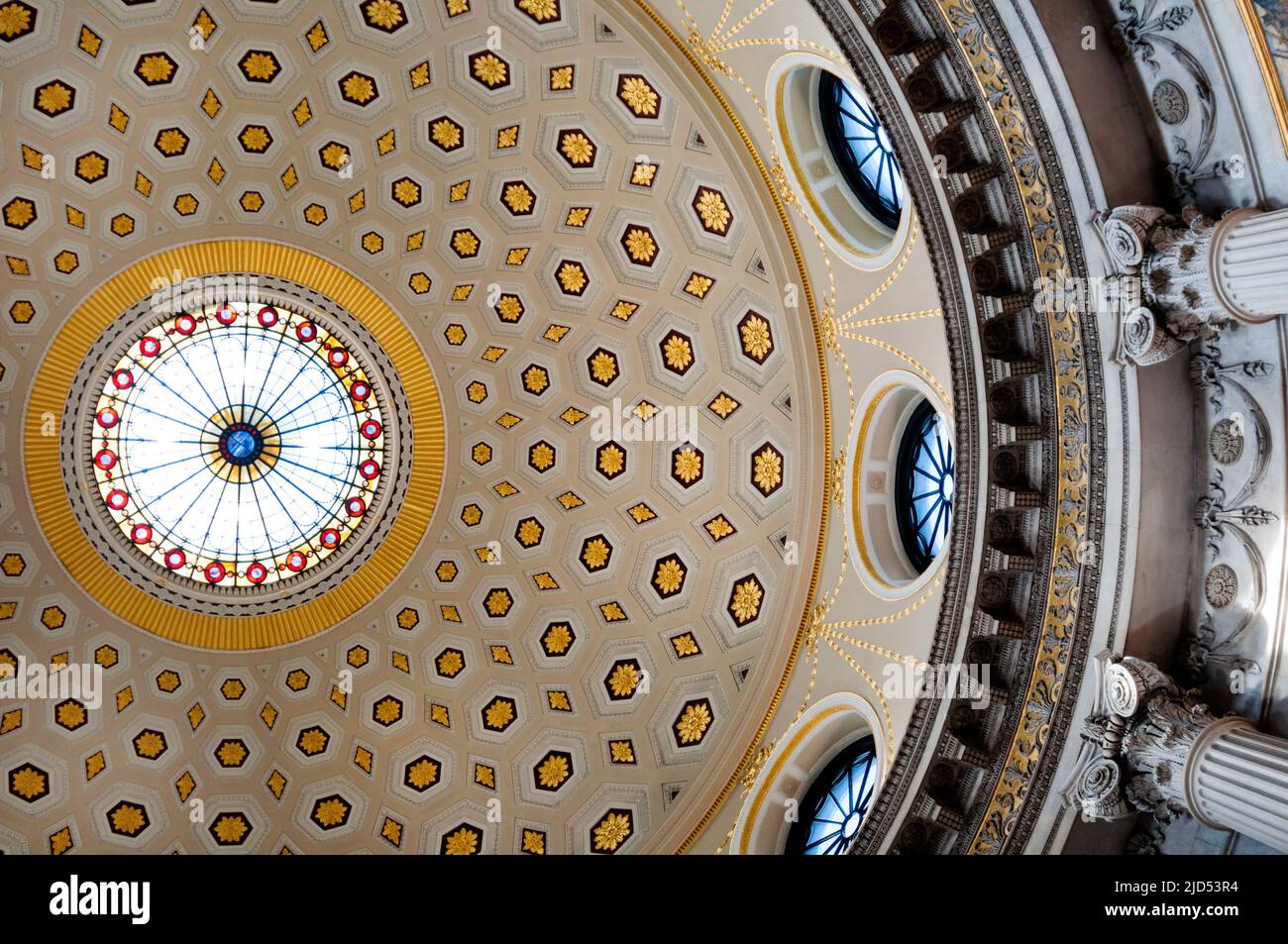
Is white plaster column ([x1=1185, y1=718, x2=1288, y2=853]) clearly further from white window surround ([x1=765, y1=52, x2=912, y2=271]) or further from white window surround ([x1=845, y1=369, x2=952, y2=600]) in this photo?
white window surround ([x1=765, y1=52, x2=912, y2=271])

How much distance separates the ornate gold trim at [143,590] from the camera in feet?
64.4

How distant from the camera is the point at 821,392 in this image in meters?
17.7

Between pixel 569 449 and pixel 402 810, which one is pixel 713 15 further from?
pixel 402 810

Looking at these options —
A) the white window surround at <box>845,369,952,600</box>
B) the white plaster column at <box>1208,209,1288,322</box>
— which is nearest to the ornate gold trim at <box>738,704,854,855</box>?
the white window surround at <box>845,369,952,600</box>

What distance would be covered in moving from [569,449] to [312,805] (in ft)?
28.6

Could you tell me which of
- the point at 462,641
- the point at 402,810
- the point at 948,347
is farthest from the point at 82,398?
the point at 948,347

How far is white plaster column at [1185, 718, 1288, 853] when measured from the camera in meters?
8.56

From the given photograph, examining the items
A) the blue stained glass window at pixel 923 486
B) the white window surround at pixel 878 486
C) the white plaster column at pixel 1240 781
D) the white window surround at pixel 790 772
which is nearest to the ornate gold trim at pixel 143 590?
the white window surround at pixel 790 772

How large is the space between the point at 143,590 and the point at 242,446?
132 inches

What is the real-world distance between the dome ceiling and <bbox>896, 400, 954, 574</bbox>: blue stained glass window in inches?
47.5

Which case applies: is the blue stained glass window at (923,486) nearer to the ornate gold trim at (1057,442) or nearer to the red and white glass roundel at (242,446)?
the ornate gold trim at (1057,442)

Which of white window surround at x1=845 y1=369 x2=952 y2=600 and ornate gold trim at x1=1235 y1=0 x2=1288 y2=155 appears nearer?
ornate gold trim at x1=1235 y1=0 x2=1288 y2=155

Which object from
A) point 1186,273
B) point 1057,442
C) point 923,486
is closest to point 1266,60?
point 1186,273

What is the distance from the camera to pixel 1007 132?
36.0 ft
